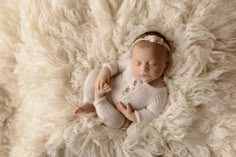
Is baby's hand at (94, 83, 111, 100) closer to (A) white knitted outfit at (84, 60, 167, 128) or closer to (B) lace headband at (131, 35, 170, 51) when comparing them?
(A) white knitted outfit at (84, 60, 167, 128)

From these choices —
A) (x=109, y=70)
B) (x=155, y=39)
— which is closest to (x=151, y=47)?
(x=155, y=39)

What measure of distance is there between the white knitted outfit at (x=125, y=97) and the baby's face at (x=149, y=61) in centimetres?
3

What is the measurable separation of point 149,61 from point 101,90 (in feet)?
0.44

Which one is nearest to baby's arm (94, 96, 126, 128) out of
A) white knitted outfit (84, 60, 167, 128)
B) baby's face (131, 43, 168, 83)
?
white knitted outfit (84, 60, 167, 128)

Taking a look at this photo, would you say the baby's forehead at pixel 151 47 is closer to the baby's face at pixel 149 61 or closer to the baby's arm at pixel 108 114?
the baby's face at pixel 149 61

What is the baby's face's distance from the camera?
0.94m

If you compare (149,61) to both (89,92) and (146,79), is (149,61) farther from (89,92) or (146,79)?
(89,92)

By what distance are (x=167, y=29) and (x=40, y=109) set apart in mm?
372

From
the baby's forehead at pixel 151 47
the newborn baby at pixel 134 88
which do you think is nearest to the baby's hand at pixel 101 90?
the newborn baby at pixel 134 88

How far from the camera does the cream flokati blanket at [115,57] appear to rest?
3.16 feet

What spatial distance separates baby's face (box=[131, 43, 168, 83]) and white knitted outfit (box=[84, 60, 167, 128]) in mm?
31

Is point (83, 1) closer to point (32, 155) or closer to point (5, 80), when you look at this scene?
point (5, 80)

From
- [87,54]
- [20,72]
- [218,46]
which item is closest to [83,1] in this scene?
[87,54]

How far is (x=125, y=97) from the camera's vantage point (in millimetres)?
994
